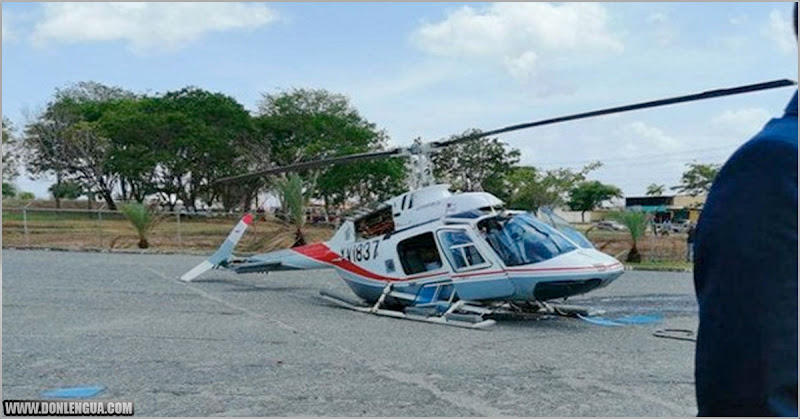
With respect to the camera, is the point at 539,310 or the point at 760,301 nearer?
the point at 760,301

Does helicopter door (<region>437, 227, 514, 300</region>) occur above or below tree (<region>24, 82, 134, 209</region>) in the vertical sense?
below

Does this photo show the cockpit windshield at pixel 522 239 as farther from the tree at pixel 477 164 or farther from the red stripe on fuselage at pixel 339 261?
the tree at pixel 477 164

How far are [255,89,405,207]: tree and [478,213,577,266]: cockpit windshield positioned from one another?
101 feet

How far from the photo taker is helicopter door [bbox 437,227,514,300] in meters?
8.73

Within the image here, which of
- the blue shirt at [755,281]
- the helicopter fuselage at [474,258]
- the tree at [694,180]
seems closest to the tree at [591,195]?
the tree at [694,180]

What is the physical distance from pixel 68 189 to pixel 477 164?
87.9 feet

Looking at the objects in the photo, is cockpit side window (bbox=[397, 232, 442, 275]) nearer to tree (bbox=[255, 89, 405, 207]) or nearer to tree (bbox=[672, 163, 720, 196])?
tree (bbox=[255, 89, 405, 207])

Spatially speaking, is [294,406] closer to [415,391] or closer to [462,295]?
[415,391]

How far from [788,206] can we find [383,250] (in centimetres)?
902

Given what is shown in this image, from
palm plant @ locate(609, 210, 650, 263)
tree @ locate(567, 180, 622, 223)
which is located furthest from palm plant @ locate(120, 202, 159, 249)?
tree @ locate(567, 180, 622, 223)

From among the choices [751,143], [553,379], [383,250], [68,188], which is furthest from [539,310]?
[68,188]

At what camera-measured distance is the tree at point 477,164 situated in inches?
1752

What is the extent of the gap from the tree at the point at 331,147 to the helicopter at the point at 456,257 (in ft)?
96.7

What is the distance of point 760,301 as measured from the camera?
0.93 m
